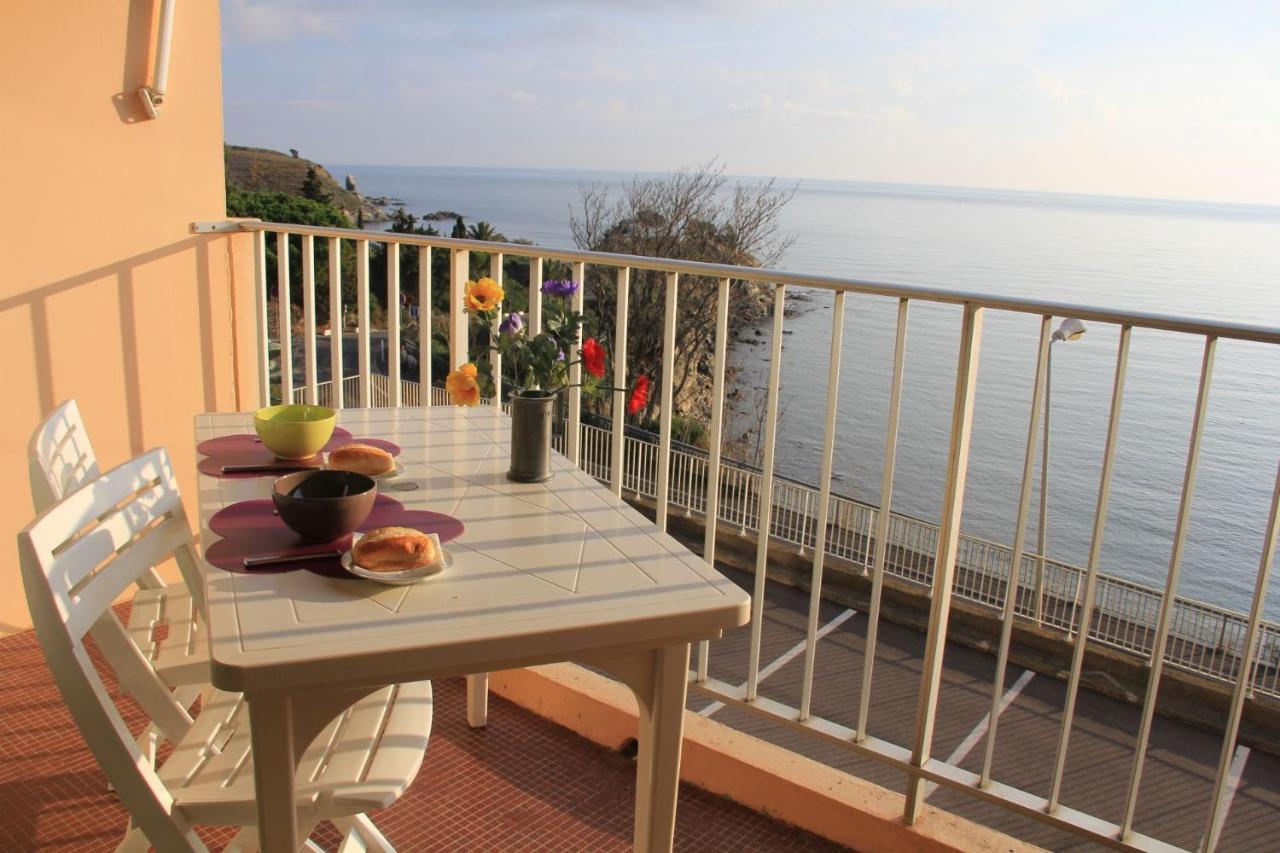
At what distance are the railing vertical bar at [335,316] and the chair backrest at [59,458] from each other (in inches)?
49.0

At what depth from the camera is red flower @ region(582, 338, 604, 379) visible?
1.53 m

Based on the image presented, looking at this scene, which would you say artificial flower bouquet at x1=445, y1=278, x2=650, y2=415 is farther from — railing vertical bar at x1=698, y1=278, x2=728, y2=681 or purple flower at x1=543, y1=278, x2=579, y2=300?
railing vertical bar at x1=698, y1=278, x2=728, y2=681

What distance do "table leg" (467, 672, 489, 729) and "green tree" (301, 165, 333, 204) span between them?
14956 millimetres

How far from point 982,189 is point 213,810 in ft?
61.2

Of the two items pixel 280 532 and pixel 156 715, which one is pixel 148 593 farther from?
pixel 280 532

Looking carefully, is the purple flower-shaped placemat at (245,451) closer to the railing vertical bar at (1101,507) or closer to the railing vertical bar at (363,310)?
the railing vertical bar at (363,310)

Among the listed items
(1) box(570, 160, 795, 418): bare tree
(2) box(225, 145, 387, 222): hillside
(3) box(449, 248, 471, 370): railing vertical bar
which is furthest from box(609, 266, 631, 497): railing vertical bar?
(1) box(570, 160, 795, 418): bare tree

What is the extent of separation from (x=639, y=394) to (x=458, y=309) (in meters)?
1.38

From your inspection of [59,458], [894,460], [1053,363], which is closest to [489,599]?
[59,458]

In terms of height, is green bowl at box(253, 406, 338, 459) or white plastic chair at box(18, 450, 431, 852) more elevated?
green bowl at box(253, 406, 338, 459)

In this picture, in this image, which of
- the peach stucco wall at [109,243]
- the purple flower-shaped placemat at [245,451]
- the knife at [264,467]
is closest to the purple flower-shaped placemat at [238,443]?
the purple flower-shaped placemat at [245,451]

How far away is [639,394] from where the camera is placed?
152 centimetres

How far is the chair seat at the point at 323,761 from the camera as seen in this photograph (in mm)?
1201

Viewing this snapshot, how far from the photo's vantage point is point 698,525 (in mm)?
18484
